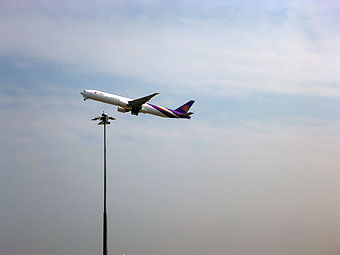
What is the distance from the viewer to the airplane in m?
79.8

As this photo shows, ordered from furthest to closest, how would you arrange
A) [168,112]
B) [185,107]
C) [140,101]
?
[185,107] → [168,112] → [140,101]

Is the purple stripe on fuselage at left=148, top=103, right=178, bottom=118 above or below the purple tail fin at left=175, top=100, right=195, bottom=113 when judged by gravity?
below

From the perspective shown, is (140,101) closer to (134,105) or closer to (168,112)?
(134,105)

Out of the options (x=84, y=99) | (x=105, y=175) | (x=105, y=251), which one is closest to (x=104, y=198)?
(x=105, y=175)

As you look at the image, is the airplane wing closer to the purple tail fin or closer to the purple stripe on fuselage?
the purple stripe on fuselage

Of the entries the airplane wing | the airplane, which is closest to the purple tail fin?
the airplane

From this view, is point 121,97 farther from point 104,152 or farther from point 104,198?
point 104,198

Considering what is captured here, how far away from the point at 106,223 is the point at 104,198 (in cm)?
412

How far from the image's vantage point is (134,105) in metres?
81.6

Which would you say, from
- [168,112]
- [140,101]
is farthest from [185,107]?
[140,101]

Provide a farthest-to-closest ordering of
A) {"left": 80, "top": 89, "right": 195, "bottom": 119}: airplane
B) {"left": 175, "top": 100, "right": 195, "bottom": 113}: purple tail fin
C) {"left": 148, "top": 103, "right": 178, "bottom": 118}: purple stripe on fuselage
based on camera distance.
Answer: {"left": 175, "top": 100, "right": 195, "bottom": 113}: purple tail fin → {"left": 148, "top": 103, "right": 178, "bottom": 118}: purple stripe on fuselage → {"left": 80, "top": 89, "right": 195, "bottom": 119}: airplane

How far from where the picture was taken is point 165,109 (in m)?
87.1

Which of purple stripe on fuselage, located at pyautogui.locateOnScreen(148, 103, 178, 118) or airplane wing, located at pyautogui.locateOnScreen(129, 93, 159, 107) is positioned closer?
airplane wing, located at pyautogui.locateOnScreen(129, 93, 159, 107)

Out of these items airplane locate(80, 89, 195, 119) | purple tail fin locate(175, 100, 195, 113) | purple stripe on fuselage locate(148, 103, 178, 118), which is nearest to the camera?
airplane locate(80, 89, 195, 119)
